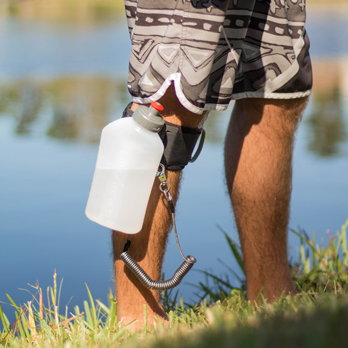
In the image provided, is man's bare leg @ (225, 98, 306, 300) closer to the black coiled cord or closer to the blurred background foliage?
the black coiled cord

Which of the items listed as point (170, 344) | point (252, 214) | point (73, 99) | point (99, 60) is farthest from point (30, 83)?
point (170, 344)

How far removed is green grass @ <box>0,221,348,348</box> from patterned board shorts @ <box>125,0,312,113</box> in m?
0.53

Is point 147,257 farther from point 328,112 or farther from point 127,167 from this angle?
point 328,112

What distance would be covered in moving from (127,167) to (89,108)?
384 cm

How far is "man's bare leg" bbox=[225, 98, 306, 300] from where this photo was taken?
2.72 meters

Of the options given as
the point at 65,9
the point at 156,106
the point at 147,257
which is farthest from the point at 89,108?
the point at 65,9

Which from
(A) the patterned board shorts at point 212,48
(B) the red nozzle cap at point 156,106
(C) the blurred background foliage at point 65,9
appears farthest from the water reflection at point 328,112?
(C) the blurred background foliage at point 65,9

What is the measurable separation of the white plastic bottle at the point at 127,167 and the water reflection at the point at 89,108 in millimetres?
2778

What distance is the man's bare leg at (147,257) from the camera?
2490 millimetres

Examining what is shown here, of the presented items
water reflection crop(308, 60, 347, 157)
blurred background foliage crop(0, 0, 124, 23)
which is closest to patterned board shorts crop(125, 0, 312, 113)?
water reflection crop(308, 60, 347, 157)

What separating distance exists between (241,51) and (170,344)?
111 cm

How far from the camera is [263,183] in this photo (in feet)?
9.12

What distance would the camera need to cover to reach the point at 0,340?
2502 millimetres

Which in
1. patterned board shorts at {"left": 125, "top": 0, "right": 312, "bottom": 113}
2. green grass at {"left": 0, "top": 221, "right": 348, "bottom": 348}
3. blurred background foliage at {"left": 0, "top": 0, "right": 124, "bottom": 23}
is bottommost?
blurred background foliage at {"left": 0, "top": 0, "right": 124, "bottom": 23}
